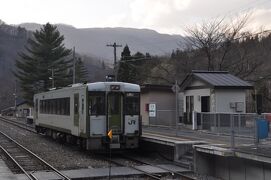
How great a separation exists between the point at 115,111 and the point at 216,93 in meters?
9.63

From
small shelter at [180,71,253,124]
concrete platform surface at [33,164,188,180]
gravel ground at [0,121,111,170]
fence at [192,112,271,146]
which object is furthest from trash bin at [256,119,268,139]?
small shelter at [180,71,253,124]

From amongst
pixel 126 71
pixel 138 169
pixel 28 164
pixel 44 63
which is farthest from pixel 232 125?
pixel 44 63

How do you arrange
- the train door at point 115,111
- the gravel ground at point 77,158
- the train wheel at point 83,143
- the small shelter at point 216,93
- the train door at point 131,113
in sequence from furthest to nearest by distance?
1. the small shelter at point 216,93
2. the train wheel at point 83,143
3. the train door at point 131,113
4. the train door at point 115,111
5. the gravel ground at point 77,158

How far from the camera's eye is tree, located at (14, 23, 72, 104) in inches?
2911

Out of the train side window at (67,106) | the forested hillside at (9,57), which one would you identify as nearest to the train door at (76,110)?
the train side window at (67,106)

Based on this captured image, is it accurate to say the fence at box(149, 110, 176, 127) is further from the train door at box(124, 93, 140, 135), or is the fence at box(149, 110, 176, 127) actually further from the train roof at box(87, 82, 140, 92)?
the train roof at box(87, 82, 140, 92)

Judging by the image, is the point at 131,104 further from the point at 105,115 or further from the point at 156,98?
the point at 156,98

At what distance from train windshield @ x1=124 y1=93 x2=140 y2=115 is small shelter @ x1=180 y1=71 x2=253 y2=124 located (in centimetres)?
839

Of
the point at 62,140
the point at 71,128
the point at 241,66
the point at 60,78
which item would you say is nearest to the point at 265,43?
the point at 241,66

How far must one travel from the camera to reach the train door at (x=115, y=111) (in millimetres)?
20686

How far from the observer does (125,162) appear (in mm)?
19031

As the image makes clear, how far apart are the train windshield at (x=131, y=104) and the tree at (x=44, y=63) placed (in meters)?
52.7

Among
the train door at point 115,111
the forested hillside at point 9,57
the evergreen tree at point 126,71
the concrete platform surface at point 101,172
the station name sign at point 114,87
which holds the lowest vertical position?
the concrete platform surface at point 101,172

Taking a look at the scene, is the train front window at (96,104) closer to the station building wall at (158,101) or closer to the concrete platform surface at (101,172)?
the concrete platform surface at (101,172)
